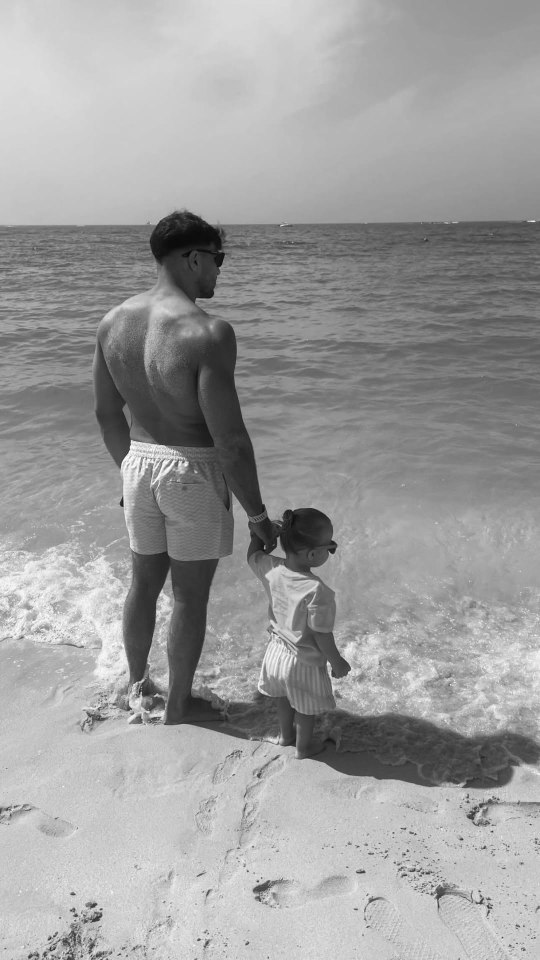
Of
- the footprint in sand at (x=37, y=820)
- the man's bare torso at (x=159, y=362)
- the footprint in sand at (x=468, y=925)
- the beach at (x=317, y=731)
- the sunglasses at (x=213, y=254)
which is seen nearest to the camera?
the footprint in sand at (x=468, y=925)

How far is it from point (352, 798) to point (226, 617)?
1598 millimetres

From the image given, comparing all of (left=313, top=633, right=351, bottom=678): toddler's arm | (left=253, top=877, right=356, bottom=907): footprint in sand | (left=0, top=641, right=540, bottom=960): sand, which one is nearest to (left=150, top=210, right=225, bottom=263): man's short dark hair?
(left=313, top=633, right=351, bottom=678): toddler's arm

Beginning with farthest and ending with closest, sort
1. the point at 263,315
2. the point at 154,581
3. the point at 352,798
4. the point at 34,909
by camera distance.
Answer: the point at 263,315, the point at 154,581, the point at 352,798, the point at 34,909

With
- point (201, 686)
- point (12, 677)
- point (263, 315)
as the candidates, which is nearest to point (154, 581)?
point (201, 686)

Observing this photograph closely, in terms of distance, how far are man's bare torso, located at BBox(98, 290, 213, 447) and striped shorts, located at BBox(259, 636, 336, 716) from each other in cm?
89

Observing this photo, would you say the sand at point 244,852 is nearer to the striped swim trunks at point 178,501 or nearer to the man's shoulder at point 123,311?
the striped swim trunks at point 178,501

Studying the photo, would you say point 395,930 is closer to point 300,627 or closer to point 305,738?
point 305,738

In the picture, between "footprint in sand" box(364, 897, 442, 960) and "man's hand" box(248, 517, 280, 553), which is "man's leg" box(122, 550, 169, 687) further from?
"footprint in sand" box(364, 897, 442, 960)

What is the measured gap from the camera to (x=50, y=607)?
390 cm

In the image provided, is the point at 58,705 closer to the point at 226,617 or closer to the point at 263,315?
the point at 226,617

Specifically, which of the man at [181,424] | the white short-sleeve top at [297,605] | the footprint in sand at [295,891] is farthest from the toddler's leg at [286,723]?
the footprint in sand at [295,891]

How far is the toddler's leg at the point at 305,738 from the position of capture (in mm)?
2695

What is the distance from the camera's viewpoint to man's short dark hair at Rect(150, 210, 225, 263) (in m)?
2.54

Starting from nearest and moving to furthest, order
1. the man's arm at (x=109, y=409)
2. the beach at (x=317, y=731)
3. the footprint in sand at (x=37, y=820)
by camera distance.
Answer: the beach at (x=317, y=731) < the footprint in sand at (x=37, y=820) < the man's arm at (x=109, y=409)
